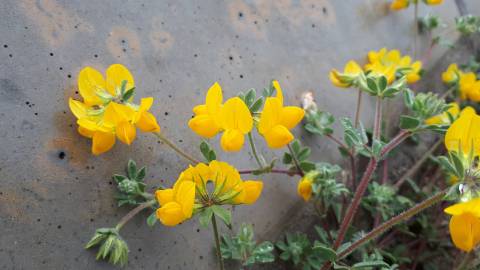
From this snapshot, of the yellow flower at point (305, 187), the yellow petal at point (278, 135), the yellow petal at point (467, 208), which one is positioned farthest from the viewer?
the yellow flower at point (305, 187)

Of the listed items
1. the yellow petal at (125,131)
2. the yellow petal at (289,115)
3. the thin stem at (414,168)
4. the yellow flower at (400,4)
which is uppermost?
the yellow flower at (400,4)

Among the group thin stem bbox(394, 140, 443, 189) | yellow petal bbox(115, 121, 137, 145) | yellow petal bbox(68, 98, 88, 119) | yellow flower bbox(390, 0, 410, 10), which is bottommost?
thin stem bbox(394, 140, 443, 189)

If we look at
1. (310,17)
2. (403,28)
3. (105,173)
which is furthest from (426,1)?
(105,173)

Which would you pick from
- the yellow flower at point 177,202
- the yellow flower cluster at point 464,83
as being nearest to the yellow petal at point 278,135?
the yellow flower at point 177,202

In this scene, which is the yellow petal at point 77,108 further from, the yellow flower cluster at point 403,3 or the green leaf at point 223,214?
the yellow flower cluster at point 403,3

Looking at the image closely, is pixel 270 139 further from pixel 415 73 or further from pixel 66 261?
pixel 415 73

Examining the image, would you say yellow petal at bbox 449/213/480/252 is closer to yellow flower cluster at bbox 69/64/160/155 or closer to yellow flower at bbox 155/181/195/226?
yellow flower at bbox 155/181/195/226

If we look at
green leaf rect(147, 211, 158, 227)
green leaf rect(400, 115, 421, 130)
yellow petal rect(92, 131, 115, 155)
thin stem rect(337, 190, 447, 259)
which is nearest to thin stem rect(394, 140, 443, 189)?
green leaf rect(400, 115, 421, 130)
